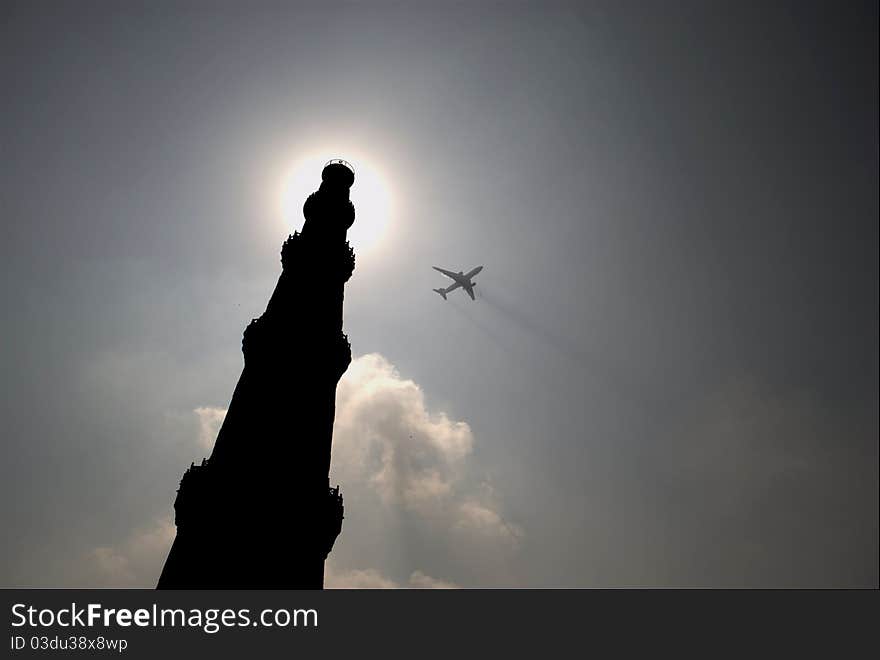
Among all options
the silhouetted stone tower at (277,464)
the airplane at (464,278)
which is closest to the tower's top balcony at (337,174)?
the silhouetted stone tower at (277,464)

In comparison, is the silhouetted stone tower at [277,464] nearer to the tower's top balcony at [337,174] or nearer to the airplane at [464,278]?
the tower's top balcony at [337,174]

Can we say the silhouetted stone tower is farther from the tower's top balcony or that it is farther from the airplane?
the airplane

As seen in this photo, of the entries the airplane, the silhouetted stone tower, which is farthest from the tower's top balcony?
the airplane

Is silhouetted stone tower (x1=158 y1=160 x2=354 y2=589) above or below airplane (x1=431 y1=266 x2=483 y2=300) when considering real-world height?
below

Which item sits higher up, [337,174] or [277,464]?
[337,174]

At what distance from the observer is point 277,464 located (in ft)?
83.4

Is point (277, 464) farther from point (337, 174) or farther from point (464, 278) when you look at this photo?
point (464, 278)

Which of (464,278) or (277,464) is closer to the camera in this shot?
(277,464)

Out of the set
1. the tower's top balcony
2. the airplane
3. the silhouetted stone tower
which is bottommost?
the silhouetted stone tower

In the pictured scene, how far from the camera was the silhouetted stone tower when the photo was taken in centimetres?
2292

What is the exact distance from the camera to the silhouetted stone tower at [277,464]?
2292 centimetres

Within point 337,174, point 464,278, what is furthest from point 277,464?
point 464,278
